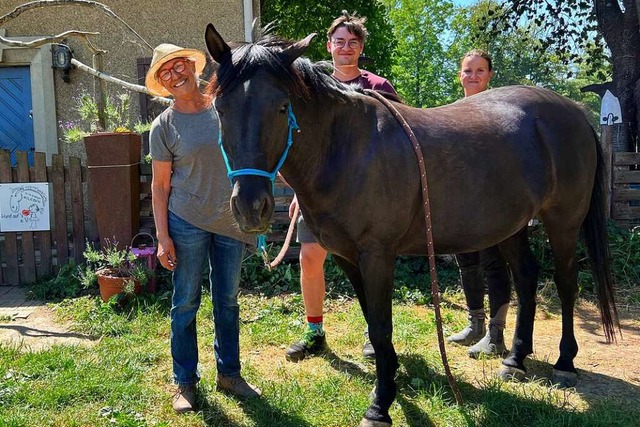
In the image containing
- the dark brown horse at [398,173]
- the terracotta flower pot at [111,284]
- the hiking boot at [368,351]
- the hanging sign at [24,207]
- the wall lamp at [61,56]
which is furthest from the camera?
the wall lamp at [61,56]

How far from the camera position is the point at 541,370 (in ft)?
11.4

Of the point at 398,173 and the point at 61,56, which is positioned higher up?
the point at 61,56

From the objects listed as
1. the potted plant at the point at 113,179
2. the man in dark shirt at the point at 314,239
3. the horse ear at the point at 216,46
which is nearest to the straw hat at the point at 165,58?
the horse ear at the point at 216,46

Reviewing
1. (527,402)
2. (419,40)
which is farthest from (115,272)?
(419,40)

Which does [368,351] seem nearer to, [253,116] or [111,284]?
[253,116]

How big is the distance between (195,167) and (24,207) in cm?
372

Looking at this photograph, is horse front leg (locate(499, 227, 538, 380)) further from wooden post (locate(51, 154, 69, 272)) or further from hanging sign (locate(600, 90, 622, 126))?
wooden post (locate(51, 154, 69, 272))

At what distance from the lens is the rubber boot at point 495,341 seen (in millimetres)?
3699

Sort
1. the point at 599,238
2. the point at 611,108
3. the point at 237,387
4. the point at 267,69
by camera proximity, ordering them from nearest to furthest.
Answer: the point at 267,69 → the point at 237,387 → the point at 599,238 → the point at 611,108

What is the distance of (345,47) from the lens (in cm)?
349

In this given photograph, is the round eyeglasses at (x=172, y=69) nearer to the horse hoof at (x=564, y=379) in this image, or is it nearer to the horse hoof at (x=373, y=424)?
the horse hoof at (x=373, y=424)

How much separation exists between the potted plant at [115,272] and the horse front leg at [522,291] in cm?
326

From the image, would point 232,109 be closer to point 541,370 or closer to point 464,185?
point 464,185

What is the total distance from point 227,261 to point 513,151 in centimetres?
179
